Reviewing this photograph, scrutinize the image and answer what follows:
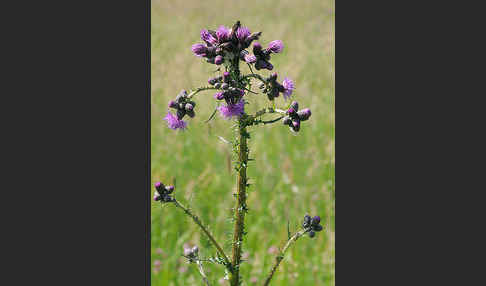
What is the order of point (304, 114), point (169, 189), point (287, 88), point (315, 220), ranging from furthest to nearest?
point (315, 220), point (169, 189), point (287, 88), point (304, 114)

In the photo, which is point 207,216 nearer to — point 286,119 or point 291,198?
point 291,198

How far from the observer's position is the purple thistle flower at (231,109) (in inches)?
98.0

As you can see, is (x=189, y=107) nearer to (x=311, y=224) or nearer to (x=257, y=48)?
(x=257, y=48)

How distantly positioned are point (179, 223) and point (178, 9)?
10694 mm

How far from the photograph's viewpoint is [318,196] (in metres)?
6.26

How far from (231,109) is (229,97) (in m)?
0.09

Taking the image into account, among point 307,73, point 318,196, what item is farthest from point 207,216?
point 307,73

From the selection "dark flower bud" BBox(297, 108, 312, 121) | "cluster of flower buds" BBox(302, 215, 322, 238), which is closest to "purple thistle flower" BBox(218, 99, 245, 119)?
"dark flower bud" BBox(297, 108, 312, 121)

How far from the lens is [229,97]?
2430 millimetres

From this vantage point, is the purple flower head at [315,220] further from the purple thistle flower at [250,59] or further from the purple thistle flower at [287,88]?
the purple thistle flower at [250,59]

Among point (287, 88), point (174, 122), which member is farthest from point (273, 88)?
point (174, 122)

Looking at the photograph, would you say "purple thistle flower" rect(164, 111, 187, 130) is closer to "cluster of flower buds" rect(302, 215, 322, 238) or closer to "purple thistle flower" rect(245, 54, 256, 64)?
"purple thistle flower" rect(245, 54, 256, 64)

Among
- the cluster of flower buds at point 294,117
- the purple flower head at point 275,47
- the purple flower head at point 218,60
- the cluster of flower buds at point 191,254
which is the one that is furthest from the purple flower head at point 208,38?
the cluster of flower buds at point 191,254

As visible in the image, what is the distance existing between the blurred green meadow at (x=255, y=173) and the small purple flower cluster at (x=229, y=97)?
167mm
